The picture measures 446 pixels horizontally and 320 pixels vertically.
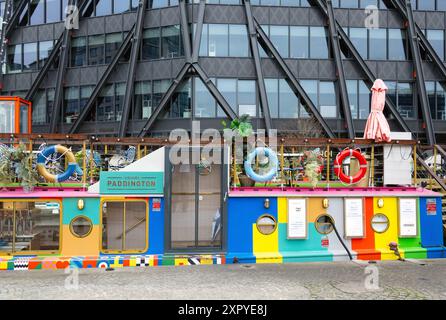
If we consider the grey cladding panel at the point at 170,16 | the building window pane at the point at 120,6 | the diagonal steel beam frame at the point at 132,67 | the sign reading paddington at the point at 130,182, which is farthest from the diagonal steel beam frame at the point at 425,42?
the sign reading paddington at the point at 130,182

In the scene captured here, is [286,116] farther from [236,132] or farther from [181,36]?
[236,132]

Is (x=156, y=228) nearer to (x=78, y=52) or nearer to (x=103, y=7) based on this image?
(x=78, y=52)

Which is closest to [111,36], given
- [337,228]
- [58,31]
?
[58,31]

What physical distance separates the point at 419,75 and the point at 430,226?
1074 inches

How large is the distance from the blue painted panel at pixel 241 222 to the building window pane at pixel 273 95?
80.6 ft

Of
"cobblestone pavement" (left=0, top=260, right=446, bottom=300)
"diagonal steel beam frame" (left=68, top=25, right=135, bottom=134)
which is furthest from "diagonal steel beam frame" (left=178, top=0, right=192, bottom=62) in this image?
"cobblestone pavement" (left=0, top=260, right=446, bottom=300)

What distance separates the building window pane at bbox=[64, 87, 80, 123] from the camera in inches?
1521

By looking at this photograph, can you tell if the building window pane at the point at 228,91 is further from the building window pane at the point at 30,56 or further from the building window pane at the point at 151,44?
the building window pane at the point at 30,56

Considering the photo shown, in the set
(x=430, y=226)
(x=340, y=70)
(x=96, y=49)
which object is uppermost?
(x=96, y=49)

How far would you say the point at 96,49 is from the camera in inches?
1502

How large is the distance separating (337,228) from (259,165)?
262 centimetres

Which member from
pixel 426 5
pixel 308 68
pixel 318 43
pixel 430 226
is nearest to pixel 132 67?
pixel 308 68
